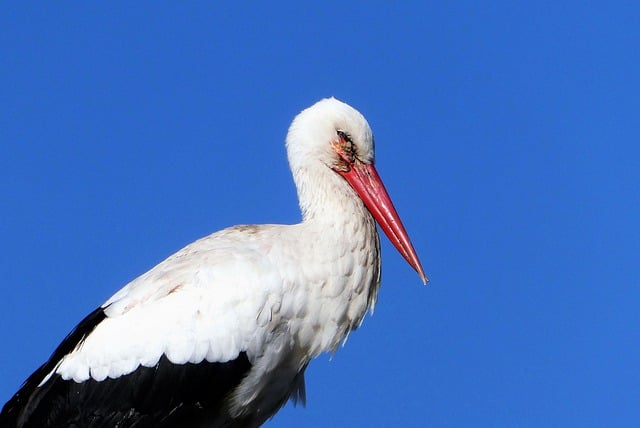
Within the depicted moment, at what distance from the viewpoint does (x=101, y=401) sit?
8.86 metres

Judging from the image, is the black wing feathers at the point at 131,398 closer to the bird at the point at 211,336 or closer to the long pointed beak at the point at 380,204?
the bird at the point at 211,336

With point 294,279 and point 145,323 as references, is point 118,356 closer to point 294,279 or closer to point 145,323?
point 145,323

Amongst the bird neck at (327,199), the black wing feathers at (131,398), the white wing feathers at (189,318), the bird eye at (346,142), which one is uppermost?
the bird eye at (346,142)

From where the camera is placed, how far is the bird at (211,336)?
876cm

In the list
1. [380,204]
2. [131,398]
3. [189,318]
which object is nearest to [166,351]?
[189,318]

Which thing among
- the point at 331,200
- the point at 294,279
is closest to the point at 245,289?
the point at 294,279

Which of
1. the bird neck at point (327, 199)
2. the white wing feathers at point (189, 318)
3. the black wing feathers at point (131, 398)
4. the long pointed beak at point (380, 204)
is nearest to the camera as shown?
the white wing feathers at point (189, 318)

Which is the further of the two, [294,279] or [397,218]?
[397,218]

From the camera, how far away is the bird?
876 centimetres

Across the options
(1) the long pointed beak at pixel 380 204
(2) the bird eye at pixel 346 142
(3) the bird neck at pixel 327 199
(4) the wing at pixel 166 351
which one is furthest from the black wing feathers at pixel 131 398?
(2) the bird eye at pixel 346 142

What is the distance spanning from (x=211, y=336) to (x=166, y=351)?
0.26 m

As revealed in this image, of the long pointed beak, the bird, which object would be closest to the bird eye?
the long pointed beak

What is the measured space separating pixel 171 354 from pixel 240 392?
0.41 metres

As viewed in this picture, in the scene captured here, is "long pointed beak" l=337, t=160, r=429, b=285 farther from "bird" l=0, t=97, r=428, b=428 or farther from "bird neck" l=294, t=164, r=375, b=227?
"bird" l=0, t=97, r=428, b=428
